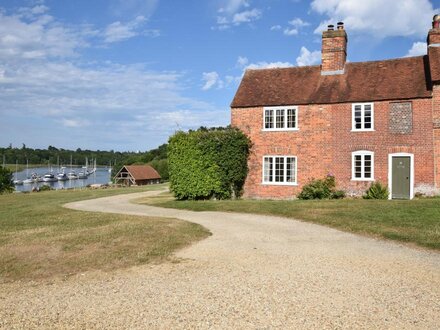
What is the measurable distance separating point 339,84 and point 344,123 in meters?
2.77

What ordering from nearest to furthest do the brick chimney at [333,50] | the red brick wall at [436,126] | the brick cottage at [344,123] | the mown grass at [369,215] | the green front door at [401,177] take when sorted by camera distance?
the mown grass at [369,215]
the red brick wall at [436,126]
the brick cottage at [344,123]
the green front door at [401,177]
the brick chimney at [333,50]

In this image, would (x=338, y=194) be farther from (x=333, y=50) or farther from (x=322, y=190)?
(x=333, y=50)

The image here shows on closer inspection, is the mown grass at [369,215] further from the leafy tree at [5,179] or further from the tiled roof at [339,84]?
the leafy tree at [5,179]

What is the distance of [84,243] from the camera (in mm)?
10992

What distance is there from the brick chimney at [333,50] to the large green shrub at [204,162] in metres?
7.40

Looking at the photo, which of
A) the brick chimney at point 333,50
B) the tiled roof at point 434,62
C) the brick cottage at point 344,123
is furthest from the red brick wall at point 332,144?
the brick chimney at point 333,50

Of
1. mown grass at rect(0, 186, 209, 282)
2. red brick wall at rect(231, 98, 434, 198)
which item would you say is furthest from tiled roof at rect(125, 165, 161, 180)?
mown grass at rect(0, 186, 209, 282)

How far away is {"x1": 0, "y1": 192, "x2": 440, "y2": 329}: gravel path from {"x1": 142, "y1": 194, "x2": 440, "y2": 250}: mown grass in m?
1.79

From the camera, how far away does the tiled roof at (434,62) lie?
21.5 meters

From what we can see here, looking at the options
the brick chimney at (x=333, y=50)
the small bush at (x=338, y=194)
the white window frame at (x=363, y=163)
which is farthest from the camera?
the brick chimney at (x=333, y=50)

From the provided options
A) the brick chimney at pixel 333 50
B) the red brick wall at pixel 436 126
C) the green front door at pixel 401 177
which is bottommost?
the green front door at pixel 401 177

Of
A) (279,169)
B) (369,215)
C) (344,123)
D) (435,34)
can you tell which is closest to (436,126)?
(344,123)

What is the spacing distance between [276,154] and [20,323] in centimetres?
2046

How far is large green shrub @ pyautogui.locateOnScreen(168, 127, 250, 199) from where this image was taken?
23.7 m
